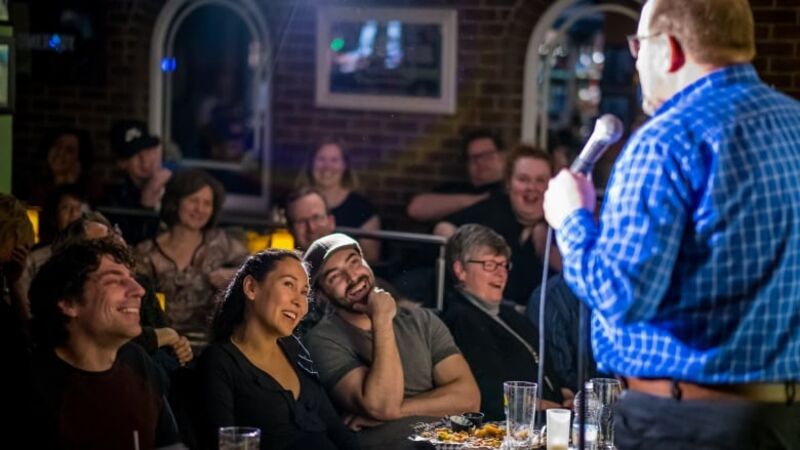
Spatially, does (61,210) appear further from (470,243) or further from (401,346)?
(401,346)

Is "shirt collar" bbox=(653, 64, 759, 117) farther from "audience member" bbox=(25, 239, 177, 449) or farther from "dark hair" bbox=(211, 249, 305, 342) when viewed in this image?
"dark hair" bbox=(211, 249, 305, 342)

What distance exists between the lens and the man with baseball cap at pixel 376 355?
4.39 metres

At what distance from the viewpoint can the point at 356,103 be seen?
26.6 feet

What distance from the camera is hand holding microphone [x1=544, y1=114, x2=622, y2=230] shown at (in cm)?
251

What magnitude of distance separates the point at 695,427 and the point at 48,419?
1626 millimetres

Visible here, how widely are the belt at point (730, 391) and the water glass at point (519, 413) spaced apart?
3.58ft

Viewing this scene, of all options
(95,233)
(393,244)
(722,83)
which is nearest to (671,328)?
(722,83)

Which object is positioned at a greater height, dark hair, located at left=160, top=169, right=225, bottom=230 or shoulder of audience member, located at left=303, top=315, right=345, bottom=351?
dark hair, located at left=160, top=169, right=225, bottom=230

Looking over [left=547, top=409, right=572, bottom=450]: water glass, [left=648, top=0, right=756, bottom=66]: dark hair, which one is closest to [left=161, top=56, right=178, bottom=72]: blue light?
[left=547, top=409, right=572, bottom=450]: water glass

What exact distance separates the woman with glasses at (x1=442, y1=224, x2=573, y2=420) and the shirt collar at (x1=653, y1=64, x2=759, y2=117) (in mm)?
2655

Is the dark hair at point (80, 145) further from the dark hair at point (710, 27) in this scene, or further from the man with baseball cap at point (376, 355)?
the dark hair at point (710, 27)

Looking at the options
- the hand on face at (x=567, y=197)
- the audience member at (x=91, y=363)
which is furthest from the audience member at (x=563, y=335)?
the hand on face at (x=567, y=197)

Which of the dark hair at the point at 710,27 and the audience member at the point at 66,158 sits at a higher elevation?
the dark hair at the point at 710,27

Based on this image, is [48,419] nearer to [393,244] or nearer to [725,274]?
[725,274]
